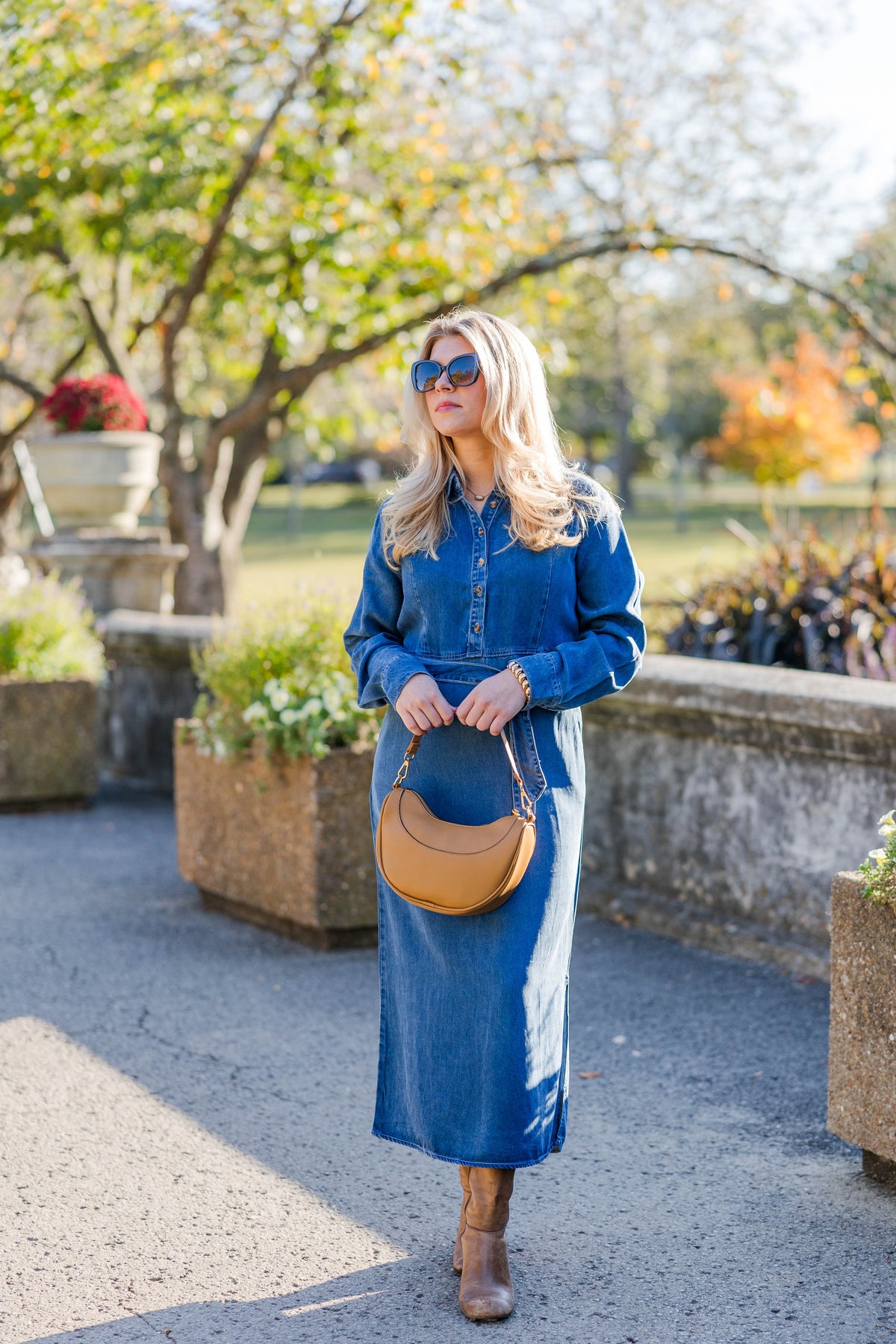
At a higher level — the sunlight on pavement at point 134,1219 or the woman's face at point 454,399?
the woman's face at point 454,399

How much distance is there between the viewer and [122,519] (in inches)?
390

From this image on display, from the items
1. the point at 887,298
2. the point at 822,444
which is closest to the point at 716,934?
the point at 887,298

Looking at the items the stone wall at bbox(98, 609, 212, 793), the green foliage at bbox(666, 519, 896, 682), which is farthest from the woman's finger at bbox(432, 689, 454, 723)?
the stone wall at bbox(98, 609, 212, 793)

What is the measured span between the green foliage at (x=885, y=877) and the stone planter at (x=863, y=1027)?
3cm

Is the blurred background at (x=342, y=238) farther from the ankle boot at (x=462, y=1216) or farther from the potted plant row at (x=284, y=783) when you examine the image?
the ankle boot at (x=462, y=1216)

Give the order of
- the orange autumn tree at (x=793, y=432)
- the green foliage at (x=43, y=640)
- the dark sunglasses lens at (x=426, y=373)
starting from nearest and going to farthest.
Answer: the dark sunglasses lens at (x=426, y=373) → the green foliage at (x=43, y=640) → the orange autumn tree at (x=793, y=432)

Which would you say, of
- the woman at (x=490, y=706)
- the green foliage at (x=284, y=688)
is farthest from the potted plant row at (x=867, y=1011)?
the green foliage at (x=284, y=688)

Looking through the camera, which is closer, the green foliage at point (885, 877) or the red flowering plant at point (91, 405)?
the green foliage at point (885, 877)

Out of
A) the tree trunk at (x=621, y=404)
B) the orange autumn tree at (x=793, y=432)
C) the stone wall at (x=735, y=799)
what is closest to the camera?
the stone wall at (x=735, y=799)

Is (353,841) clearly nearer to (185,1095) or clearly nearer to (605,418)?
(185,1095)

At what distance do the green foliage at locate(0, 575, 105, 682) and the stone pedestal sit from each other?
4.61 feet

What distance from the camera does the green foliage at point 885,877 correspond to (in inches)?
122

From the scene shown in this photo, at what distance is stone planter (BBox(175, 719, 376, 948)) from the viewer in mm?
5074

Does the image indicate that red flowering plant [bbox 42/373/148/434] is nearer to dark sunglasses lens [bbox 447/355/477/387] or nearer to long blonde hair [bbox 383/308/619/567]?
long blonde hair [bbox 383/308/619/567]
